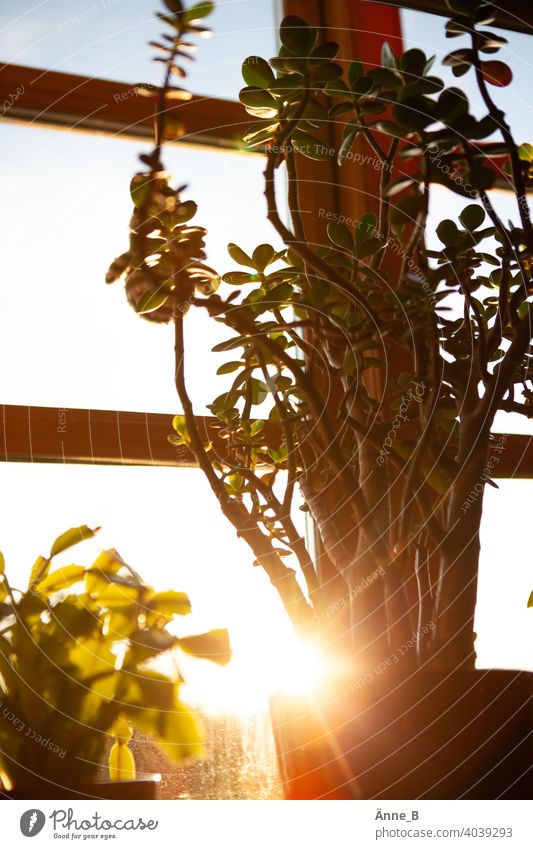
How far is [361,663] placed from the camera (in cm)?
54

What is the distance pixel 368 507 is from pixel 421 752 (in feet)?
0.59

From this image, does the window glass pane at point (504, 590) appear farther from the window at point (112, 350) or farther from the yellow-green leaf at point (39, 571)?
the yellow-green leaf at point (39, 571)

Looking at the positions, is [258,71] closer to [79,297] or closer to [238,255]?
[238,255]

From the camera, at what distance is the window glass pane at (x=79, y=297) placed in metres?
0.72

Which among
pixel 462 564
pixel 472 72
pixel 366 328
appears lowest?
pixel 462 564

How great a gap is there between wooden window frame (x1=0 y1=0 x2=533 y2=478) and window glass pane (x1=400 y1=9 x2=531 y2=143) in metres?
0.02

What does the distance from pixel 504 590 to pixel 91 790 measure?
0.50 m

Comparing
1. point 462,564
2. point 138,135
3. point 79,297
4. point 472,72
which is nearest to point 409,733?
point 462,564

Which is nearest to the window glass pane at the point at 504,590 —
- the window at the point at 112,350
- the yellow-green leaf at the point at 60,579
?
the window at the point at 112,350

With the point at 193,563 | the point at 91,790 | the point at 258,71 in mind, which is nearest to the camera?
the point at 91,790

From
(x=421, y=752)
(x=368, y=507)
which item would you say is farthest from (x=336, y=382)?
(x=421, y=752)

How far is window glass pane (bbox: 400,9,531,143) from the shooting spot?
93 cm

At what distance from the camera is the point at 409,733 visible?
19.4 inches
